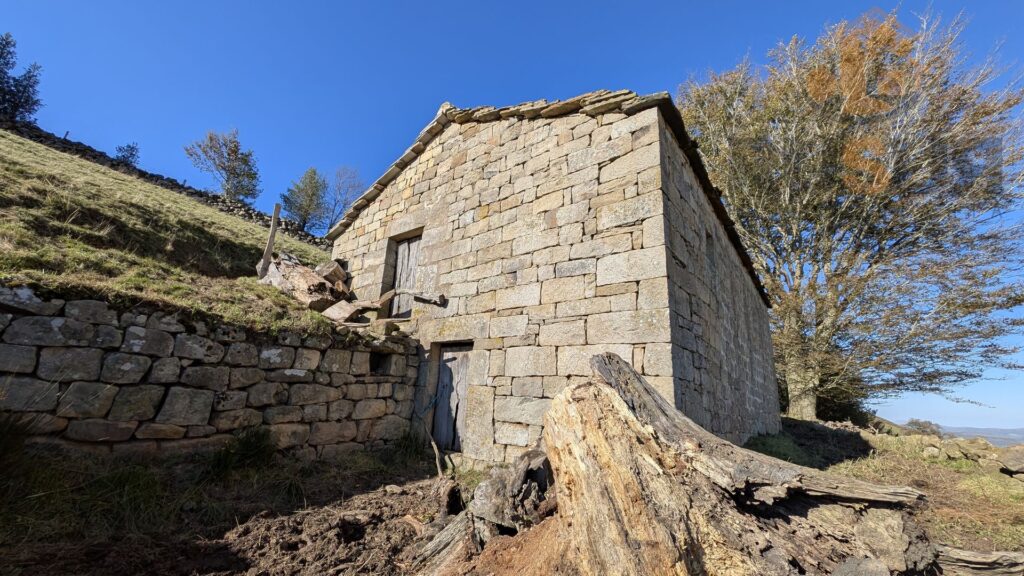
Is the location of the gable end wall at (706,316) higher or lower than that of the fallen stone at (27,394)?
higher

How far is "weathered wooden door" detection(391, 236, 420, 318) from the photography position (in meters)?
7.08

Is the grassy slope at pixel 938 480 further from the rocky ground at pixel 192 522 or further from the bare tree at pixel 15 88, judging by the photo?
the bare tree at pixel 15 88

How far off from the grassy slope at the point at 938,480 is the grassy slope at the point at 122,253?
6.73 metres

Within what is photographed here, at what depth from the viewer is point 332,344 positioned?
5.25 meters

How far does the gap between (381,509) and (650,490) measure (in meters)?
3.01

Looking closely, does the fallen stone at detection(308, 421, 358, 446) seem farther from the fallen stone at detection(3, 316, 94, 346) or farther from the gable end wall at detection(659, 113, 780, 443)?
the gable end wall at detection(659, 113, 780, 443)

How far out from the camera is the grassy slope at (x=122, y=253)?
13.1 ft

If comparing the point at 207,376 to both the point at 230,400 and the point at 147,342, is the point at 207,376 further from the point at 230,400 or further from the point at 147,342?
the point at 147,342

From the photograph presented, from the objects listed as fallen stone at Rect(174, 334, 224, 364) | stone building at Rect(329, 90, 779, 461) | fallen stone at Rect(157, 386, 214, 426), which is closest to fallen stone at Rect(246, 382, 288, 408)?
fallen stone at Rect(157, 386, 214, 426)

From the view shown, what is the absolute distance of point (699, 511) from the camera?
185cm

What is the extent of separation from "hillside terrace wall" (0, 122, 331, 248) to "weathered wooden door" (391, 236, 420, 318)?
7947 mm

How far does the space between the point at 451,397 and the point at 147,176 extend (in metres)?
19.1

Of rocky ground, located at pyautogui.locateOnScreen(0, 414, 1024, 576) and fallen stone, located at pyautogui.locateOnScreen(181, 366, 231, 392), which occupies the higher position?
fallen stone, located at pyautogui.locateOnScreen(181, 366, 231, 392)

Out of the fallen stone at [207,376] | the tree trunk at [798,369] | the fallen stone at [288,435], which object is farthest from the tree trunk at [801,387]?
the fallen stone at [207,376]
